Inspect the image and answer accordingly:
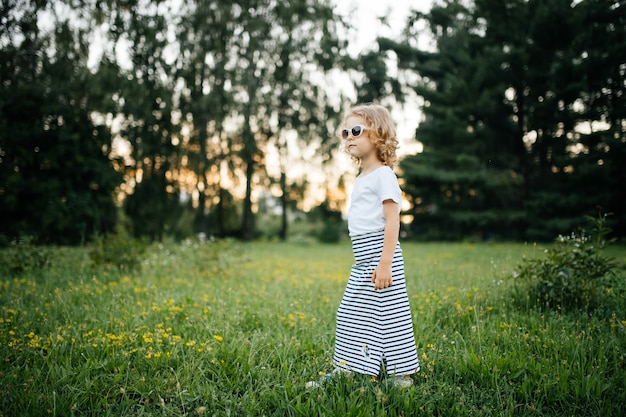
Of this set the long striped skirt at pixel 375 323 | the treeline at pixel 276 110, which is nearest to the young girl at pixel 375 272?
the long striped skirt at pixel 375 323

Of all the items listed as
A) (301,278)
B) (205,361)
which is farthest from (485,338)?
(301,278)

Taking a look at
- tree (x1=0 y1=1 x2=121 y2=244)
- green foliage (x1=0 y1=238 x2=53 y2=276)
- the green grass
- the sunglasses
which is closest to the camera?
the green grass

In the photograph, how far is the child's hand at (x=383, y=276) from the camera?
2465 mm

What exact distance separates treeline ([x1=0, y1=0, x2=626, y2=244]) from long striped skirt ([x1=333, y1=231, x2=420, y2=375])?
382 inches

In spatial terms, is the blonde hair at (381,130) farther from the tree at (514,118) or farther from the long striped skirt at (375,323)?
the tree at (514,118)

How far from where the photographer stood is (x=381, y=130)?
2.73 m

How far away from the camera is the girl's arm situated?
247 centimetres

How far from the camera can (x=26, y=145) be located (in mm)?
14172

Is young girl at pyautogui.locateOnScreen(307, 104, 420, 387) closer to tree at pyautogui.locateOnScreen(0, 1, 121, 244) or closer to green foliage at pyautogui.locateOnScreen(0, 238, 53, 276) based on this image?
green foliage at pyautogui.locateOnScreen(0, 238, 53, 276)

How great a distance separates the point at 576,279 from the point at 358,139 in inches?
119

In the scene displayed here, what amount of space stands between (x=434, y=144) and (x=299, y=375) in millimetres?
21067

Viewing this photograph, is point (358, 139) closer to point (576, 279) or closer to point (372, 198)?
point (372, 198)

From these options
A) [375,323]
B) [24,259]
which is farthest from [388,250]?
[24,259]

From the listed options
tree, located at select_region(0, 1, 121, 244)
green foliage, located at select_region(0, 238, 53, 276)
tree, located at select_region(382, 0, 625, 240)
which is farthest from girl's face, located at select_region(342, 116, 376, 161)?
tree, located at select_region(382, 0, 625, 240)
